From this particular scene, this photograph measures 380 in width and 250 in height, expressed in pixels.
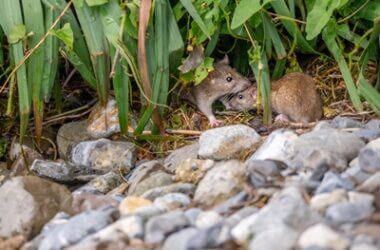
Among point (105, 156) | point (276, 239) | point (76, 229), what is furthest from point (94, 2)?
point (276, 239)

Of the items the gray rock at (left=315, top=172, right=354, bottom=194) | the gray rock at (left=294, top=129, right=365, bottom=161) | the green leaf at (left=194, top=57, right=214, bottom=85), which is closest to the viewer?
the gray rock at (left=315, top=172, right=354, bottom=194)

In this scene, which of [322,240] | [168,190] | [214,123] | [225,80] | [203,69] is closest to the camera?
[322,240]

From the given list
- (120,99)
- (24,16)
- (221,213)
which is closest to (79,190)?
(120,99)

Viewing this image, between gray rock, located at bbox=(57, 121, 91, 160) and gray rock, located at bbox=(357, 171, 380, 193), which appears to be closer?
gray rock, located at bbox=(357, 171, 380, 193)

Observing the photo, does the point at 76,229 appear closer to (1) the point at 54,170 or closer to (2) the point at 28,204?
(2) the point at 28,204

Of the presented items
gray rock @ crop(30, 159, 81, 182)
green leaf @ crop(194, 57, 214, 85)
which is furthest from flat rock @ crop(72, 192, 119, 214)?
green leaf @ crop(194, 57, 214, 85)

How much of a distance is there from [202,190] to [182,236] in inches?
22.3

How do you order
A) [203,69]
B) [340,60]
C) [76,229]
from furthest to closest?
[203,69], [340,60], [76,229]

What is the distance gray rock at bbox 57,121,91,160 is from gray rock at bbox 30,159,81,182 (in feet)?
0.87

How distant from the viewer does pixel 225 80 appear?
A: 4996 mm

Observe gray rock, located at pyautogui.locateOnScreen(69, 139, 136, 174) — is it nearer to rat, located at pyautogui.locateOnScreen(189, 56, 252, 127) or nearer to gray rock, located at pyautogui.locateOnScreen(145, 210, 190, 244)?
rat, located at pyautogui.locateOnScreen(189, 56, 252, 127)

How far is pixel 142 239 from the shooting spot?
3.06 meters

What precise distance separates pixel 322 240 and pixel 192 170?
1314mm

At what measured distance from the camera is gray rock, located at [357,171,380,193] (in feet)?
10.4
